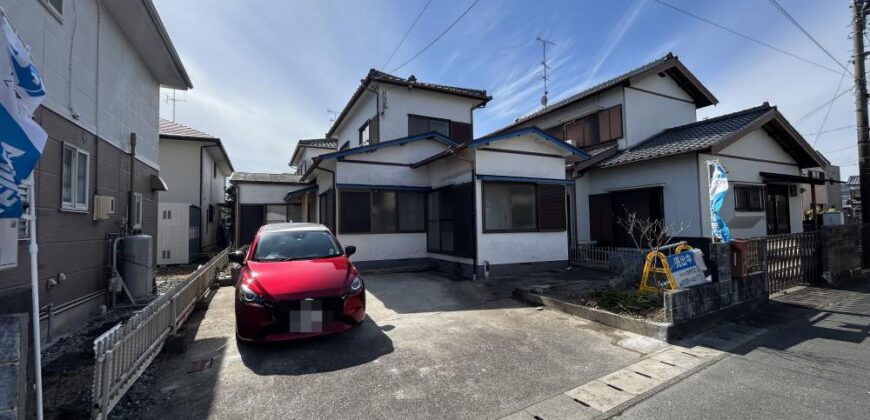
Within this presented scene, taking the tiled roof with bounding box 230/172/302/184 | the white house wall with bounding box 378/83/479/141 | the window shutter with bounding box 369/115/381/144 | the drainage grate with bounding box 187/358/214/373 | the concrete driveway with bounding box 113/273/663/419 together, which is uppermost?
the white house wall with bounding box 378/83/479/141

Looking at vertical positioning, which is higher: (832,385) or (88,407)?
(88,407)

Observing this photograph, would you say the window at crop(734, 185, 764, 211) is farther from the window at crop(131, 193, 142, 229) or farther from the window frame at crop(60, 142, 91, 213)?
the window at crop(131, 193, 142, 229)

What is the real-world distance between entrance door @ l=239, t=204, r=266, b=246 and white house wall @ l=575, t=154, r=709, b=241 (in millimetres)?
14569

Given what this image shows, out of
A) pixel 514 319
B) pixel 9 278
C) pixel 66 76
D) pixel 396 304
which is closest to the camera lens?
pixel 9 278

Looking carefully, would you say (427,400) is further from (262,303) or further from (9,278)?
(9,278)

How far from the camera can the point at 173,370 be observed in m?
3.71

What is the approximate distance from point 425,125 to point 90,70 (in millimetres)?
8844

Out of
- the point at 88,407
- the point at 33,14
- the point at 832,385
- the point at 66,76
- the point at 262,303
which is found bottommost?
the point at 832,385

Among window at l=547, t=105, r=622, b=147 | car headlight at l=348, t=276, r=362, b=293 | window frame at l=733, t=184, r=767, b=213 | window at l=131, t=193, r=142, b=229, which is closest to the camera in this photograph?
car headlight at l=348, t=276, r=362, b=293

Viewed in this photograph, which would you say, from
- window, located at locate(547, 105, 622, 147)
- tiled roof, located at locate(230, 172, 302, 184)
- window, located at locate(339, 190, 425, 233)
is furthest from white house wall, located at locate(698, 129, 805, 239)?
tiled roof, located at locate(230, 172, 302, 184)

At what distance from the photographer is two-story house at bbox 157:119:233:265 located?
11.8 metres

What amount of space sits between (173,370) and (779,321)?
316 inches

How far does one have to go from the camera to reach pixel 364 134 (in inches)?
540

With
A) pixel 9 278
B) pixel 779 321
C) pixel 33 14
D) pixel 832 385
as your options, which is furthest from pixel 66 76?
pixel 779 321
